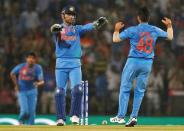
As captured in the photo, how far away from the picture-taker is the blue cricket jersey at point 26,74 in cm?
2183

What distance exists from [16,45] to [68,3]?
250 cm

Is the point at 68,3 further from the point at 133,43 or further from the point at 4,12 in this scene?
the point at 133,43

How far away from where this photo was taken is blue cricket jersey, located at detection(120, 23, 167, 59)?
1466 centimetres

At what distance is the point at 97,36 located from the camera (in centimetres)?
2372

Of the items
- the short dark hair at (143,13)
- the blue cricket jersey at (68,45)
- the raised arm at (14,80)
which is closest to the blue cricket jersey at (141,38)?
the short dark hair at (143,13)

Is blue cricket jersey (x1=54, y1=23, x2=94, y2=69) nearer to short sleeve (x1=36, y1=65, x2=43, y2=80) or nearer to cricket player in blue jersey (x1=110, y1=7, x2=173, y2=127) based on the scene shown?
cricket player in blue jersey (x1=110, y1=7, x2=173, y2=127)

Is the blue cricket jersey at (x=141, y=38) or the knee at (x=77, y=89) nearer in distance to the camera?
the blue cricket jersey at (x=141, y=38)

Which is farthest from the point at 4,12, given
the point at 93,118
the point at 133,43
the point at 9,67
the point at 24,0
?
the point at 133,43

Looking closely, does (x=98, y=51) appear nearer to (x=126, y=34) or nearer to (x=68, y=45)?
(x=68, y=45)

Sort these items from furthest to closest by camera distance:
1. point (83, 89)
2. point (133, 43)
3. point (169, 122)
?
1. point (169, 122)
2. point (83, 89)
3. point (133, 43)

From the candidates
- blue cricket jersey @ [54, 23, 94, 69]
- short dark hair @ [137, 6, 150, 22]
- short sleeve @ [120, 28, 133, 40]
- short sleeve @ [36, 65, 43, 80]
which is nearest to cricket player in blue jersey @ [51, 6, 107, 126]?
blue cricket jersey @ [54, 23, 94, 69]

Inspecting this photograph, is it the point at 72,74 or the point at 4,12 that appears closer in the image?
the point at 72,74

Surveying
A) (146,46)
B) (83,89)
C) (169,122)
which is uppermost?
(146,46)

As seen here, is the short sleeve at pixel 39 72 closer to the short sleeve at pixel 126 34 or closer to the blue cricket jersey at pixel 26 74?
the blue cricket jersey at pixel 26 74
